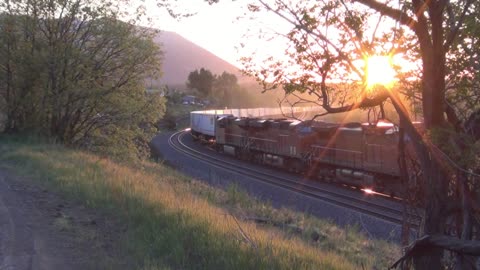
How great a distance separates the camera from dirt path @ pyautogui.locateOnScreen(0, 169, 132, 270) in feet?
23.4

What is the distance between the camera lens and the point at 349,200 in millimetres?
23094

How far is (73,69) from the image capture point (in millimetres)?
30000

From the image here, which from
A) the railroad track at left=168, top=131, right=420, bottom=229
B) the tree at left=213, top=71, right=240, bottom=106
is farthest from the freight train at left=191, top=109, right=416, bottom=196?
the tree at left=213, top=71, right=240, bottom=106

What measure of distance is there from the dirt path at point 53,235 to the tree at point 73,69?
18.5 meters

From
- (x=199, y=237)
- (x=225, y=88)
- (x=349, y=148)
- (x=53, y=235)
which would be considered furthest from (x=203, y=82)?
(x=199, y=237)

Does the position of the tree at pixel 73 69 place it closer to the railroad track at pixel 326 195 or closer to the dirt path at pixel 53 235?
the railroad track at pixel 326 195

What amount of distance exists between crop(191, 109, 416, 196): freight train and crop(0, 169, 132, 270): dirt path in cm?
838

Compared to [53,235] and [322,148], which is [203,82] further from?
[53,235]

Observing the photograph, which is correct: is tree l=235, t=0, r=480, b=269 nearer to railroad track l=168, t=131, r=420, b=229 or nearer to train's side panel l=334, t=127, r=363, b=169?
Answer: railroad track l=168, t=131, r=420, b=229

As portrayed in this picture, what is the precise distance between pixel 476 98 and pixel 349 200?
17.6 m

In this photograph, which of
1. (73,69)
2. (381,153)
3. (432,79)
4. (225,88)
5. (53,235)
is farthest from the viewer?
(225,88)

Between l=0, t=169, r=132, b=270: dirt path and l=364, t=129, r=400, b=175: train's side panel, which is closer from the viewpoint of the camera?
l=0, t=169, r=132, b=270: dirt path

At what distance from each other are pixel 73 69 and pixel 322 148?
14161 millimetres

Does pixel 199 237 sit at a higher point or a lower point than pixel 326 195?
higher
